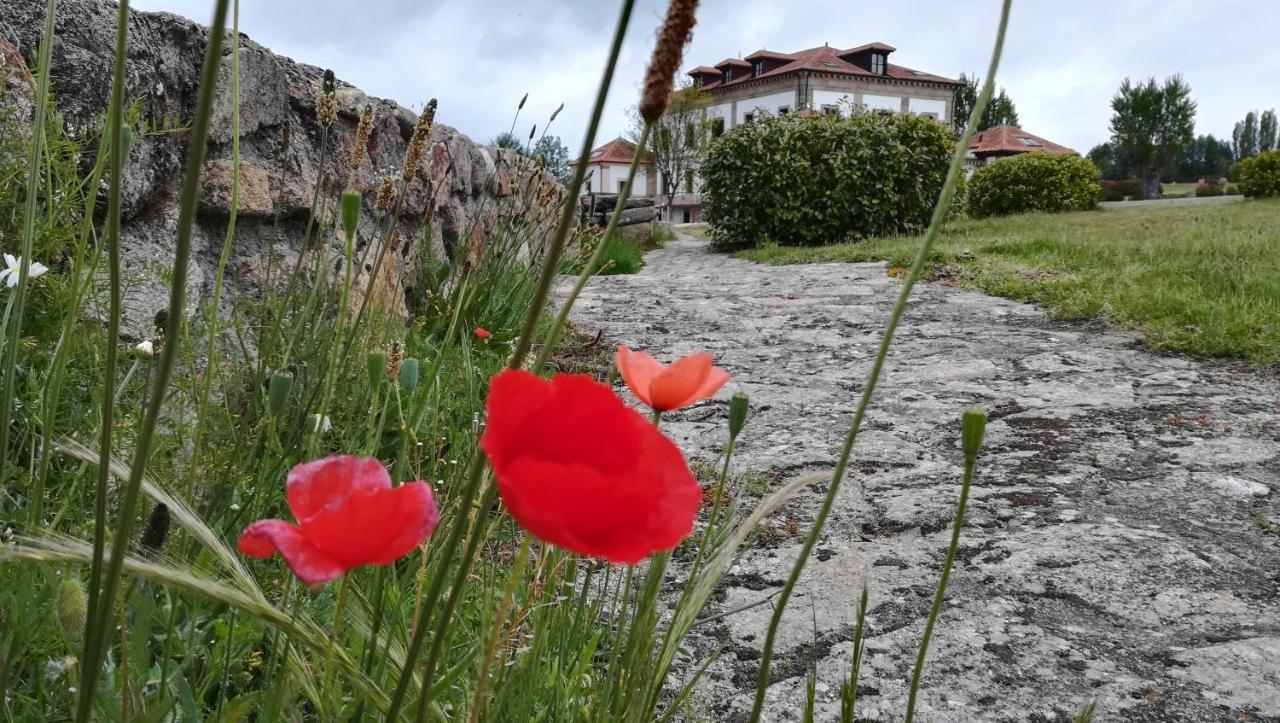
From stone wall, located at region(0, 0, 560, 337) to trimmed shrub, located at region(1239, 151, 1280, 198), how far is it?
19.9 m

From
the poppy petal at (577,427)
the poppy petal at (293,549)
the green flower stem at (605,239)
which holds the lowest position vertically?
the poppy petal at (293,549)

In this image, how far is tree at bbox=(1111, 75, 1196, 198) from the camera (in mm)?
37625

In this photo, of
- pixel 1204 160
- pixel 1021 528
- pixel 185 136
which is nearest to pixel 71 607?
pixel 185 136

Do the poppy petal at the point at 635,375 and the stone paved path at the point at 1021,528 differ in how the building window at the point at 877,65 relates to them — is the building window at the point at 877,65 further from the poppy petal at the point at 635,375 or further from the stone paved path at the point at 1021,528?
Answer: the poppy petal at the point at 635,375

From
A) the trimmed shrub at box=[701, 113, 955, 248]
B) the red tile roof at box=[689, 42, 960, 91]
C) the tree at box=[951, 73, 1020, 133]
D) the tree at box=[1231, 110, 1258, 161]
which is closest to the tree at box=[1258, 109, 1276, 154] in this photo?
the tree at box=[1231, 110, 1258, 161]

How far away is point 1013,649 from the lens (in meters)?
1.74

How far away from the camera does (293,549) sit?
437 mm

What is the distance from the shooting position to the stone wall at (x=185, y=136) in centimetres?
183

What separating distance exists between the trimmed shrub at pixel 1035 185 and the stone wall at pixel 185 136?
50.6 ft

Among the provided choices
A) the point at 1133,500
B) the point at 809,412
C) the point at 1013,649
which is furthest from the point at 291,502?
the point at 809,412

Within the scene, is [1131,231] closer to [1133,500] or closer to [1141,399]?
[1141,399]

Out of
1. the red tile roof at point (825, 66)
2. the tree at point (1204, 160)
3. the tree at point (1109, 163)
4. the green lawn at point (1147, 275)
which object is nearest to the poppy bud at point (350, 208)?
the green lawn at point (1147, 275)

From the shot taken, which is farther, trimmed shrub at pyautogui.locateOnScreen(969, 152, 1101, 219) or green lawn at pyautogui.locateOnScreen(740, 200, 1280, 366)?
trimmed shrub at pyautogui.locateOnScreen(969, 152, 1101, 219)

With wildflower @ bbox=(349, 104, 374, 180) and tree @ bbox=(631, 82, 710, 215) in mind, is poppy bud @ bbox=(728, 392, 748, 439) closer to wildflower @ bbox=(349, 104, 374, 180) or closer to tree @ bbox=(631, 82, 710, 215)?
wildflower @ bbox=(349, 104, 374, 180)
